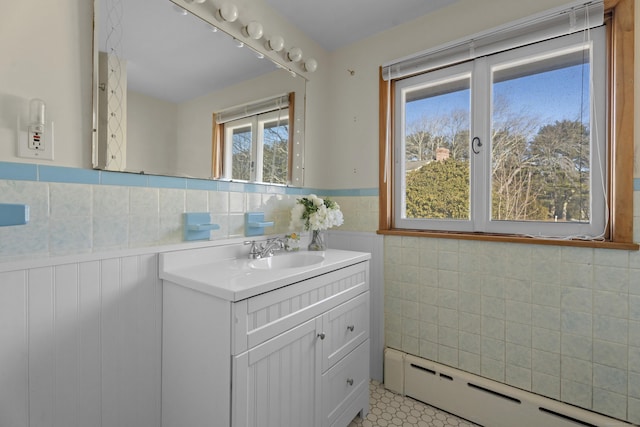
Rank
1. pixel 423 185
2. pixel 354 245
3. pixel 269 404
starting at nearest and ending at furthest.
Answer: pixel 269 404 → pixel 423 185 → pixel 354 245

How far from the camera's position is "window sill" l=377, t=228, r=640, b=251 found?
1.23 metres

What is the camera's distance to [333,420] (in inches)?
52.3

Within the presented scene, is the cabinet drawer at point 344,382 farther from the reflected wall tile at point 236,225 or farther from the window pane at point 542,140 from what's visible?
the window pane at point 542,140

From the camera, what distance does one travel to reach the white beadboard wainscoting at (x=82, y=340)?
85 cm

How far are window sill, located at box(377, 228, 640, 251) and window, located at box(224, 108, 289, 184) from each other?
80cm

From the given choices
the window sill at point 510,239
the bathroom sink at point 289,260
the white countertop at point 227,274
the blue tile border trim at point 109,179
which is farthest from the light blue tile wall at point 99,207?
the window sill at point 510,239

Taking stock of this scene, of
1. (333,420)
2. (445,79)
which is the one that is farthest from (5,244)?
(445,79)

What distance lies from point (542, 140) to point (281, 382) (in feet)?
5.53

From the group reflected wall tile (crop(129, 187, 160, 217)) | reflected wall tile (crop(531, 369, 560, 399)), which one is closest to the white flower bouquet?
reflected wall tile (crop(129, 187, 160, 217))

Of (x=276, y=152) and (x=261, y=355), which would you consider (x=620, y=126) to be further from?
(x=261, y=355)

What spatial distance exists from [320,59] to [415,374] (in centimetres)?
219

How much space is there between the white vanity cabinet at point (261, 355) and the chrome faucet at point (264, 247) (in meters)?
0.40

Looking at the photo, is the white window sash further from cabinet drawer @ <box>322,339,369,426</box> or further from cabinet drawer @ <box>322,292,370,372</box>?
cabinet drawer @ <box>322,339,369,426</box>

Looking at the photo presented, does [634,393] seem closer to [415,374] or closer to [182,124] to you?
[415,374]
